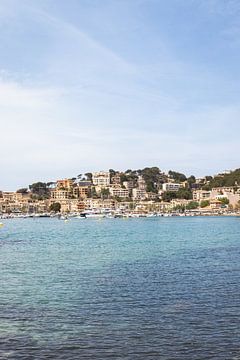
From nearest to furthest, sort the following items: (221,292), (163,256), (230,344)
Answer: (230,344), (221,292), (163,256)

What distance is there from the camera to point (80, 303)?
1938cm

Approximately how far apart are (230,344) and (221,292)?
26.0ft

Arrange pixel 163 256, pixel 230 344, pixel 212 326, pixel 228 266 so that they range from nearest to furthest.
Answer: pixel 230 344, pixel 212 326, pixel 228 266, pixel 163 256

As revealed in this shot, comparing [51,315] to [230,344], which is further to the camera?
[51,315]

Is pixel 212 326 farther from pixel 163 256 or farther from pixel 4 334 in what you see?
pixel 163 256

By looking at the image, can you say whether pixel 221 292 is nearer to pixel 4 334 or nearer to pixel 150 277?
pixel 150 277

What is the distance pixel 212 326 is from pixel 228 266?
638 inches

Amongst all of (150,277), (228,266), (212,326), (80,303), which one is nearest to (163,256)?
(228,266)

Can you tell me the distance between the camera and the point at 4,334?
48.8ft

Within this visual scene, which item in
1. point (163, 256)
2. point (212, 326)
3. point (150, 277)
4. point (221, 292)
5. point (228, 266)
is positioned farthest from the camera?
point (163, 256)

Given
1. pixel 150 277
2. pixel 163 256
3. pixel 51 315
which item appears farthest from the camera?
pixel 163 256

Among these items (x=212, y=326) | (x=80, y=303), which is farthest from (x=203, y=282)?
(x=212, y=326)

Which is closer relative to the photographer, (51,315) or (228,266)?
(51,315)

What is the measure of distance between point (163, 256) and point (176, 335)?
2415 cm
